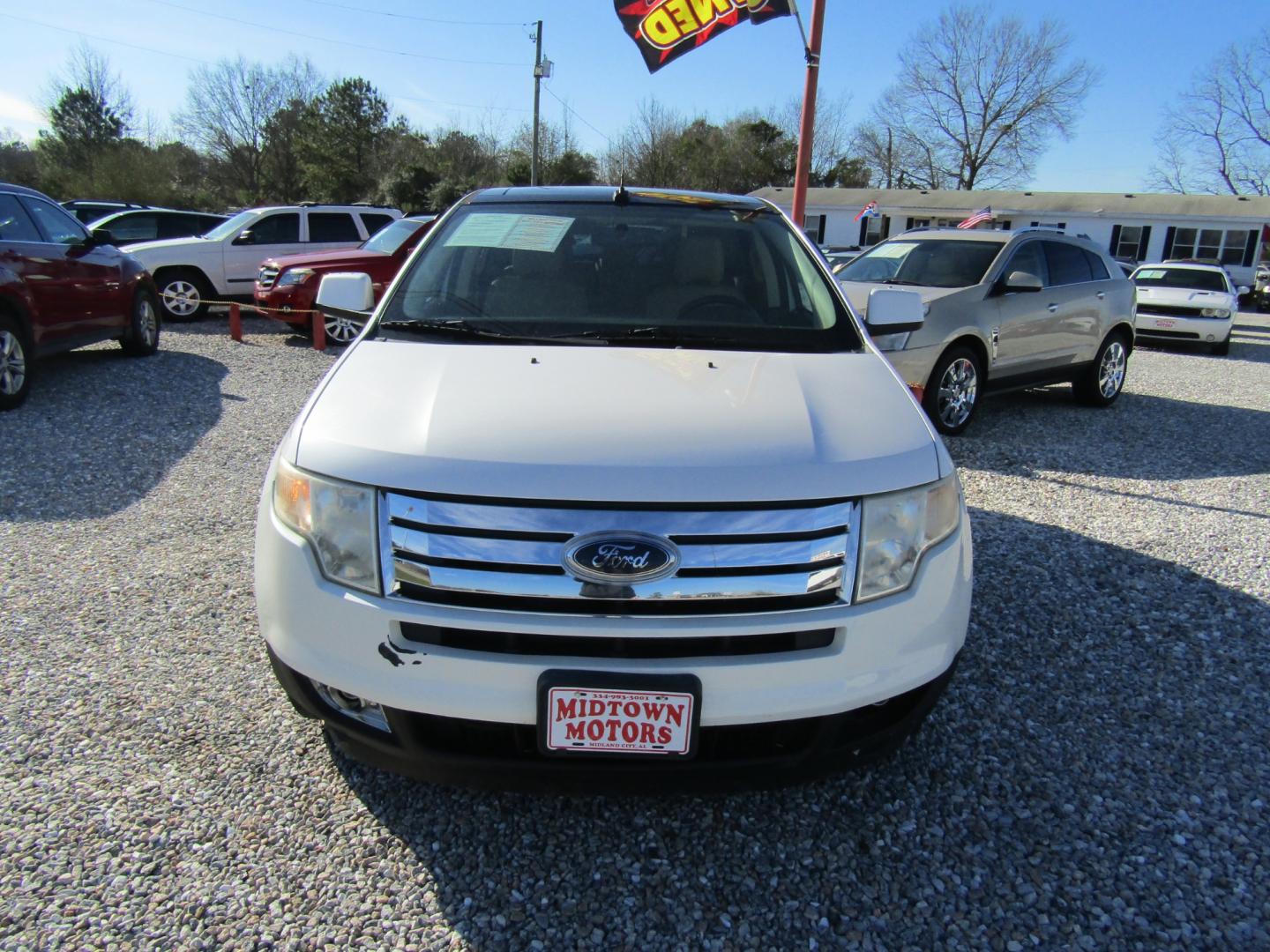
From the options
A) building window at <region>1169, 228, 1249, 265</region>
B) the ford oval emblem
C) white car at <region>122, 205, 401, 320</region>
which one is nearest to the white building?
building window at <region>1169, 228, 1249, 265</region>

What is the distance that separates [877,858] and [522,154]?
4924 cm

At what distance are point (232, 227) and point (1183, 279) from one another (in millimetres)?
16202

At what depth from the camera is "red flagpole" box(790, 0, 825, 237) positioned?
9273mm

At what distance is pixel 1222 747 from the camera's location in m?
2.77

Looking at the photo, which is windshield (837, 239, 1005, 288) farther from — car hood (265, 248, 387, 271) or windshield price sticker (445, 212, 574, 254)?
car hood (265, 248, 387, 271)

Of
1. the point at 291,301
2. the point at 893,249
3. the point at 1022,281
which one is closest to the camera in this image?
the point at 1022,281

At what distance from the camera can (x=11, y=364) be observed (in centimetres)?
666

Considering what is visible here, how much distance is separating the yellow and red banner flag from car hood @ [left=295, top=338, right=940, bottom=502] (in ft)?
27.1

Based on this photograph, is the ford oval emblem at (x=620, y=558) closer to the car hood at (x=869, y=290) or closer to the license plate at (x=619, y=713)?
the license plate at (x=619, y=713)

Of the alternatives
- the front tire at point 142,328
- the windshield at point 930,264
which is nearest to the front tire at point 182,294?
the front tire at point 142,328

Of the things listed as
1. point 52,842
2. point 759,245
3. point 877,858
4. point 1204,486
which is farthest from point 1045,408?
point 52,842

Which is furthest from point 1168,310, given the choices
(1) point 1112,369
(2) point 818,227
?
(2) point 818,227

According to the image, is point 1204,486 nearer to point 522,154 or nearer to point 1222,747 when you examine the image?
point 1222,747

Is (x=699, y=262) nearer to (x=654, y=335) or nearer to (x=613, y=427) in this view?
(x=654, y=335)
